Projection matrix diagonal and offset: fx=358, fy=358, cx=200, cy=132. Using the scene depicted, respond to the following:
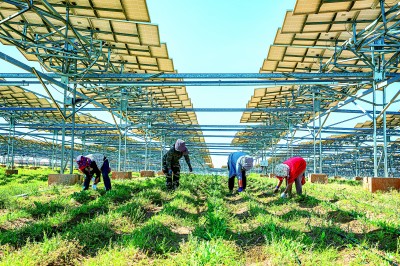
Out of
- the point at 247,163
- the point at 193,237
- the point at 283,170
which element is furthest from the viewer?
the point at 247,163

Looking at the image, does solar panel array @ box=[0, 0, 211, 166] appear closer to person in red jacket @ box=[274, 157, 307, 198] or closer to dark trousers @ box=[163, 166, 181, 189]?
Answer: dark trousers @ box=[163, 166, 181, 189]

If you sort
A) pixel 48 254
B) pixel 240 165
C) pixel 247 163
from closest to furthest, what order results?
pixel 48 254 < pixel 247 163 < pixel 240 165

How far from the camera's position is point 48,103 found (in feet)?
65.6

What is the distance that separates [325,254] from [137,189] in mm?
8025

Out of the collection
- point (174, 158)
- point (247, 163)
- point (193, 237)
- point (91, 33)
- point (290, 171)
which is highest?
point (91, 33)

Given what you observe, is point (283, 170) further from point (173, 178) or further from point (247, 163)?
point (173, 178)

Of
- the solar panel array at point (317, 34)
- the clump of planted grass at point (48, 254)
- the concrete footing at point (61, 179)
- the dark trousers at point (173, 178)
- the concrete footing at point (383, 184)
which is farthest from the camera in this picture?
the concrete footing at point (61, 179)

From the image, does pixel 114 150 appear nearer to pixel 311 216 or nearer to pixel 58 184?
pixel 58 184

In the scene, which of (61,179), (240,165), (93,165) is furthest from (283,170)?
(61,179)

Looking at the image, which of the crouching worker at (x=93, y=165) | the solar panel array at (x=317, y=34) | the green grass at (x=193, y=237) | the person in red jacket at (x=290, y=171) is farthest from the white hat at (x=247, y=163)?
→ the crouching worker at (x=93, y=165)

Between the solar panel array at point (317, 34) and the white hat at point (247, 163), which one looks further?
the white hat at point (247, 163)

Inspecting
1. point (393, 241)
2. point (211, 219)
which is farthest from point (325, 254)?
point (211, 219)

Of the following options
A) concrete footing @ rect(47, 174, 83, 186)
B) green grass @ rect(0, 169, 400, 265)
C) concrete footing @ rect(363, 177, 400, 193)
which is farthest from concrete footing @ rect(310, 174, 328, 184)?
concrete footing @ rect(47, 174, 83, 186)

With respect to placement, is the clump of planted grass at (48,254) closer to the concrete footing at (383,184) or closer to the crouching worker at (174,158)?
the crouching worker at (174,158)
